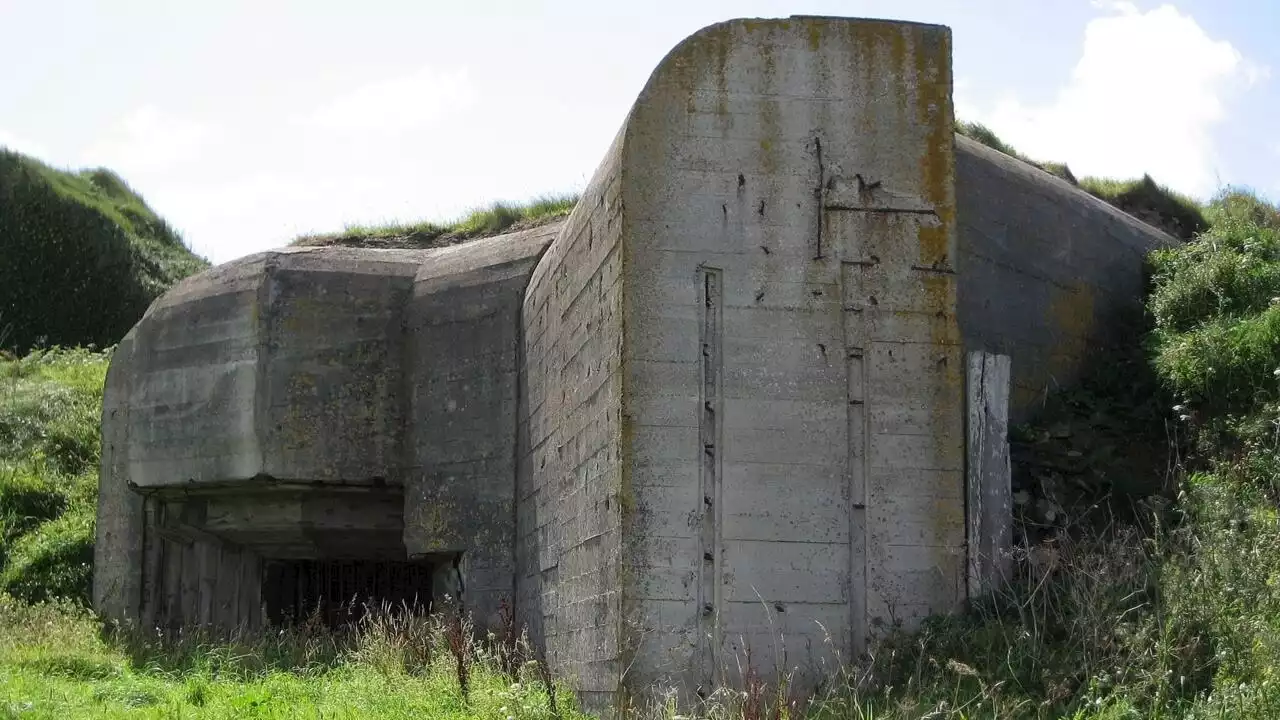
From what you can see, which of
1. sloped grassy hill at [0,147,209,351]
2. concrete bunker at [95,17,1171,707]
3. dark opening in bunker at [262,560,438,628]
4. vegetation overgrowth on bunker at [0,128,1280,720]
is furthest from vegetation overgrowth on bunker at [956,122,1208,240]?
sloped grassy hill at [0,147,209,351]

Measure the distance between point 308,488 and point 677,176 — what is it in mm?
5321

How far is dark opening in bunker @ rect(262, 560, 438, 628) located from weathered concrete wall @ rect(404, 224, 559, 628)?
2.42 metres

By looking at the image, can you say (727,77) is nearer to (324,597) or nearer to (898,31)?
(898,31)

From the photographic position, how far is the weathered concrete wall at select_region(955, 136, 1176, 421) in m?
9.14

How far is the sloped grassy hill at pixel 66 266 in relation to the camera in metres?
22.4

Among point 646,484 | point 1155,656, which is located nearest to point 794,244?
point 646,484

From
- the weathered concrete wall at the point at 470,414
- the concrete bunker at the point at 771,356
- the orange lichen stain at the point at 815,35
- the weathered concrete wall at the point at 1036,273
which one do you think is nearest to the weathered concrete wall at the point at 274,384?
the weathered concrete wall at the point at 470,414

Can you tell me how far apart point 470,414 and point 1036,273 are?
411 cm

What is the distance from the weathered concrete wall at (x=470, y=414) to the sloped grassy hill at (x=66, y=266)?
1249cm

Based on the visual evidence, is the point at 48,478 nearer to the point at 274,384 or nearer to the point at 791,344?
the point at 274,384

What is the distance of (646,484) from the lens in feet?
23.1

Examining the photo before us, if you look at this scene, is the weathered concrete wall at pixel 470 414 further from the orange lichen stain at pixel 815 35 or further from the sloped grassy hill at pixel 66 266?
the sloped grassy hill at pixel 66 266

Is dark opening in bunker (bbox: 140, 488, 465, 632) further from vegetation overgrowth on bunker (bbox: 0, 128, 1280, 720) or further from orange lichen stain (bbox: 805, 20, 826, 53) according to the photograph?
orange lichen stain (bbox: 805, 20, 826, 53)

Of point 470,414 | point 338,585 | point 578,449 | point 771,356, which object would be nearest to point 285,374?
point 470,414
